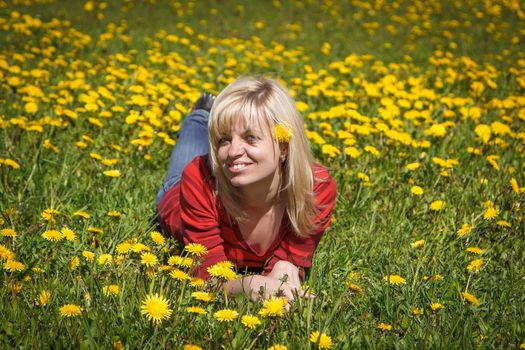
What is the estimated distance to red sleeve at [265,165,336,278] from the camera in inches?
101

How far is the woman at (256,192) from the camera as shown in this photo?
2383mm

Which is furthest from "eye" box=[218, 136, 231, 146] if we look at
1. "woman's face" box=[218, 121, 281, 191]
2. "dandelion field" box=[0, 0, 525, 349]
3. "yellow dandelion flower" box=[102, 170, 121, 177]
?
"yellow dandelion flower" box=[102, 170, 121, 177]

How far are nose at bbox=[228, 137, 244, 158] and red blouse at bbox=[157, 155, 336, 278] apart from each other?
30cm

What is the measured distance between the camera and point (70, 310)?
1.81m

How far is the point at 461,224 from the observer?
9.97ft

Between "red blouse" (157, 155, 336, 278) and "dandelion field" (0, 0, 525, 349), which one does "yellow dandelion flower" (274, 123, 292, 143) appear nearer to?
"red blouse" (157, 155, 336, 278)

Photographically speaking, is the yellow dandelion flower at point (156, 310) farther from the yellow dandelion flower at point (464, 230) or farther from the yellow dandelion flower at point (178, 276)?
the yellow dandelion flower at point (464, 230)

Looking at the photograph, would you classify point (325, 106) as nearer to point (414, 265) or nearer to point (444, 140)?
point (444, 140)

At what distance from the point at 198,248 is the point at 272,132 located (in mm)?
563

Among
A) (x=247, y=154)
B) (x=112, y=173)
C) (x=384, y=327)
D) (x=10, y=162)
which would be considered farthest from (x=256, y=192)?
(x=10, y=162)

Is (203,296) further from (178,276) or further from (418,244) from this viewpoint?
(418,244)

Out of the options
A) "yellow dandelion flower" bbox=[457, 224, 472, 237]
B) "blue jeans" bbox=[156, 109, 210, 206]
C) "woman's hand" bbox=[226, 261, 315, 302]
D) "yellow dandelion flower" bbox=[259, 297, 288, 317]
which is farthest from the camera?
"blue jeans" bbox=[156, 109, 210, 206]

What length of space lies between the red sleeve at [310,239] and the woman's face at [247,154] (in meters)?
0.32

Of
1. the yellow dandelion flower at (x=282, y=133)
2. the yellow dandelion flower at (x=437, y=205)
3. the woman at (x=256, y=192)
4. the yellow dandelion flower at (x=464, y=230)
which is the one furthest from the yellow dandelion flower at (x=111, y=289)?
the yellow dandelion flower at (x=437, y=205)
